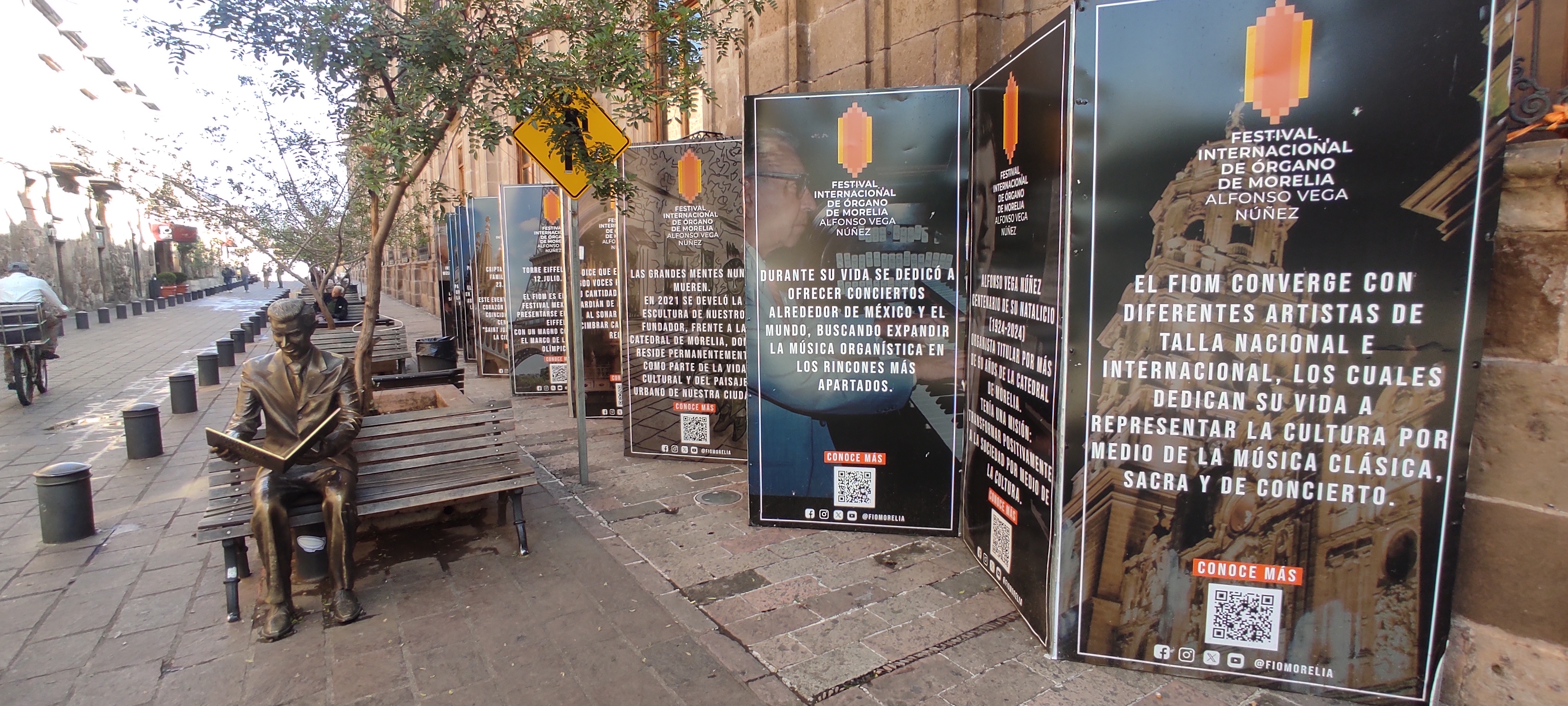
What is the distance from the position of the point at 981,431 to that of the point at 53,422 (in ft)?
34.1

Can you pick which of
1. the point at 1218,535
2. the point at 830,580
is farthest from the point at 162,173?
the point at 1218,535

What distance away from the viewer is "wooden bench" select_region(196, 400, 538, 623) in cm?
386

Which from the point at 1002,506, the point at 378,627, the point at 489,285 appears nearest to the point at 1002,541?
the point at 1002,506

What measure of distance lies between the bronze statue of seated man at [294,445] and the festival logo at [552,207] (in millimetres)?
6017

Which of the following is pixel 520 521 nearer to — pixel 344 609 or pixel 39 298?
pixel 344 609

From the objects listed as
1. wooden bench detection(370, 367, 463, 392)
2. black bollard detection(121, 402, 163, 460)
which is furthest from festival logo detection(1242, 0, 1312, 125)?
black bollard detection(121, 402, 163, 460)

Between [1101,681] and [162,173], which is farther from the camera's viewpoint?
[162,173]

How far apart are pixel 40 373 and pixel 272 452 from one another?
10108 millimetres

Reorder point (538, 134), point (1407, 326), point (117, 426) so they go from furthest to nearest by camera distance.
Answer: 1. point (117, 426)
2. point (538, 134)
3. point (1407, 326)

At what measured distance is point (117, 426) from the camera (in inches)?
340

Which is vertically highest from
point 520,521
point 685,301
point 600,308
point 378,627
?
point 685,301

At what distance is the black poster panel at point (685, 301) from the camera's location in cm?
629

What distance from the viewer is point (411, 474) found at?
4.54 metres

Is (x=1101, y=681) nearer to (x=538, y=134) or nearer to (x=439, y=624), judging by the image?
(x=439, y=624)
